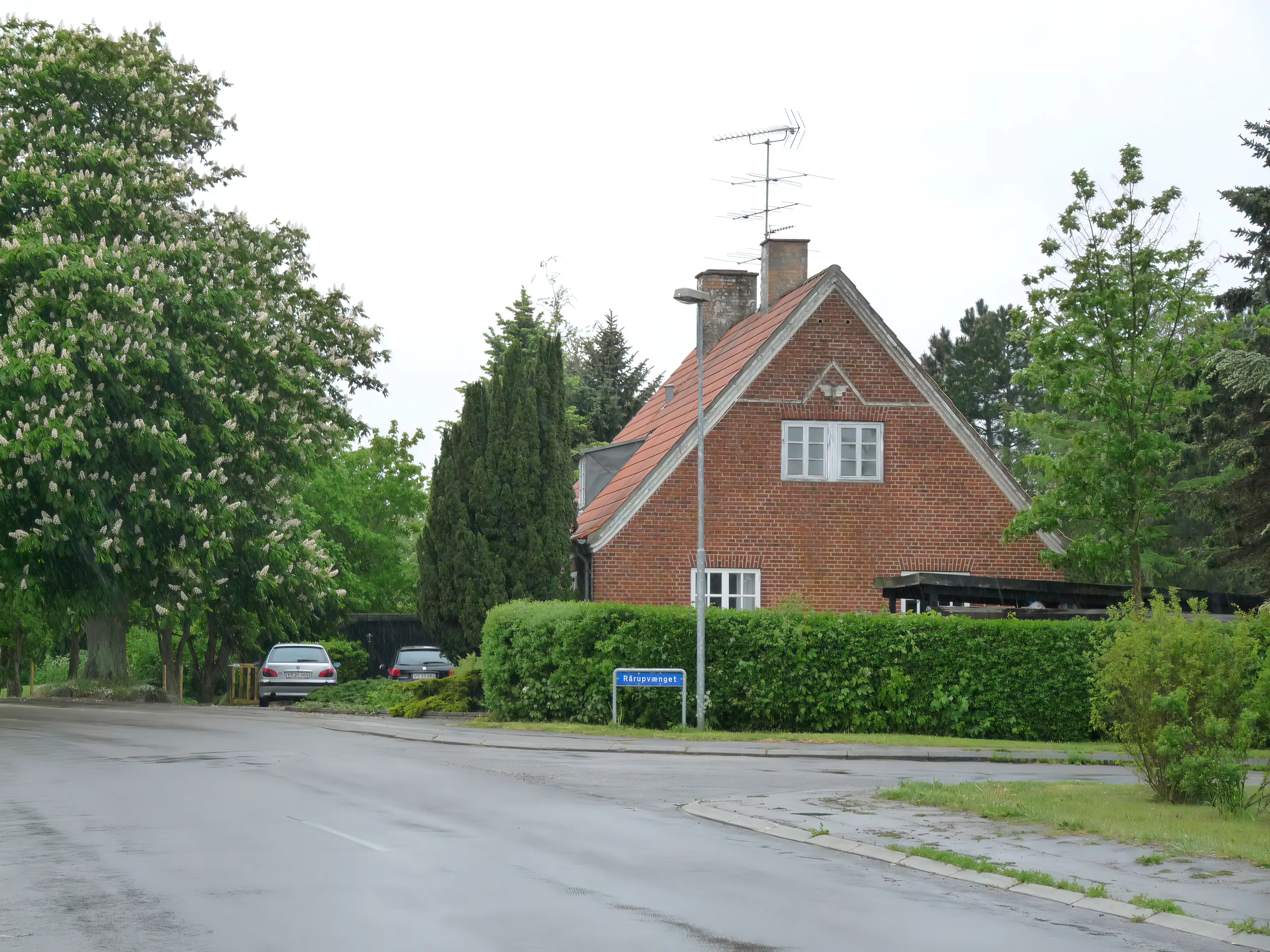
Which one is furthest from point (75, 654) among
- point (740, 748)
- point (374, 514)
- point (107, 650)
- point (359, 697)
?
point (740, 748)

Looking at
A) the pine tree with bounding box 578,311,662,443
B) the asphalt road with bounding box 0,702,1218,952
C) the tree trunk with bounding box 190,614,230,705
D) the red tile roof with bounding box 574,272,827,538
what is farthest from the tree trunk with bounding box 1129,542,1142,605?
the pine tree with bounding box 578,311,662,443

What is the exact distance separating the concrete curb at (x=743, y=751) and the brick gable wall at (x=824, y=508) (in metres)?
8.89

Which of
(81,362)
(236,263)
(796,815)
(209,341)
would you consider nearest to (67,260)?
(81,362)

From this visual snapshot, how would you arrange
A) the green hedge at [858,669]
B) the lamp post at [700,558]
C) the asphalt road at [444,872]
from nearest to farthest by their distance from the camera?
1. the asphalt road at [444,872]
2. the lamp post at [700,558]
3. the green hedge at [858,669]

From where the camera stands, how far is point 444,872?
1043 cm

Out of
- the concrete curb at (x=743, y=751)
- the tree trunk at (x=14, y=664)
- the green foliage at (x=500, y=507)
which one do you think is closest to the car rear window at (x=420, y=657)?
the green foliage at (x=500, y=507)

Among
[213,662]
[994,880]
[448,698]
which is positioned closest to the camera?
[994,880]

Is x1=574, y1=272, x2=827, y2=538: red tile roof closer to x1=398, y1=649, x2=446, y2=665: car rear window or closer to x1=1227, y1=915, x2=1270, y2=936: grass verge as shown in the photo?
x1=398, y1=649, x2=446, y2=665: car rear window

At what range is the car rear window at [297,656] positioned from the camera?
38.6m

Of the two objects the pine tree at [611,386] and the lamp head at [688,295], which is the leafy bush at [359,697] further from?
the pine tree at [611,386]

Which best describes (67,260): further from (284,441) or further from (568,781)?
(568,781)

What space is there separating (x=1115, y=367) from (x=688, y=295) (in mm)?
8234

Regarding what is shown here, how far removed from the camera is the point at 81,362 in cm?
2733

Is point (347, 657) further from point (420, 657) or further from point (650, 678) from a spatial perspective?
point (650, 678)
